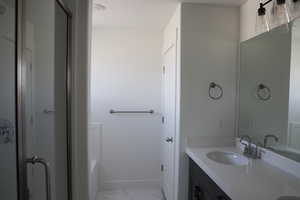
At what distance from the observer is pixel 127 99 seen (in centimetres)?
307

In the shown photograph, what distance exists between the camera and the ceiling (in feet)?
6.71

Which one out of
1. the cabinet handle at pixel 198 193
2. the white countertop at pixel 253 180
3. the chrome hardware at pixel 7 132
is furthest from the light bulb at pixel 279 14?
the chrome hardware at pixel 7 132

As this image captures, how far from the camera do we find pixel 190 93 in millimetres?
2098

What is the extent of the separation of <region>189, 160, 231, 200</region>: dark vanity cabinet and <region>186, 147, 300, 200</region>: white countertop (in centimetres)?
8

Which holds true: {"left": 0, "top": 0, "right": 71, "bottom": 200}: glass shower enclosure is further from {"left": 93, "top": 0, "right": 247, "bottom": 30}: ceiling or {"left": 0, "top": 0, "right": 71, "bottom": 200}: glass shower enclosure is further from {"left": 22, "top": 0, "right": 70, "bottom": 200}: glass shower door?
{"left": 93, "top": 0, "right": 247, "bottom": 30}: ceiling

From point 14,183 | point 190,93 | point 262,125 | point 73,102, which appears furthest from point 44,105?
point 262,125

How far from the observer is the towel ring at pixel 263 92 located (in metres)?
1.81

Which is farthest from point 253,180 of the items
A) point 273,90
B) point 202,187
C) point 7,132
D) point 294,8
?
point 7,132

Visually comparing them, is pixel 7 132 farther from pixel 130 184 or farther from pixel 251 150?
pixel 130 184

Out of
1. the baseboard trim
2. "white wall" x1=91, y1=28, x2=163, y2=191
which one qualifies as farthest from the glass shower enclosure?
the baseboard trim

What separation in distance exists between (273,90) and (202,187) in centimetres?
102

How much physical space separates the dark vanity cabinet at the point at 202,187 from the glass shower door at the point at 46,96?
3.61 feet

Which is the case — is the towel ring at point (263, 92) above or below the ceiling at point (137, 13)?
below

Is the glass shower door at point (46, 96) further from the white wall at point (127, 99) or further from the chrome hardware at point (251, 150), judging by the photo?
the chrome hardware at point (251, 150)
